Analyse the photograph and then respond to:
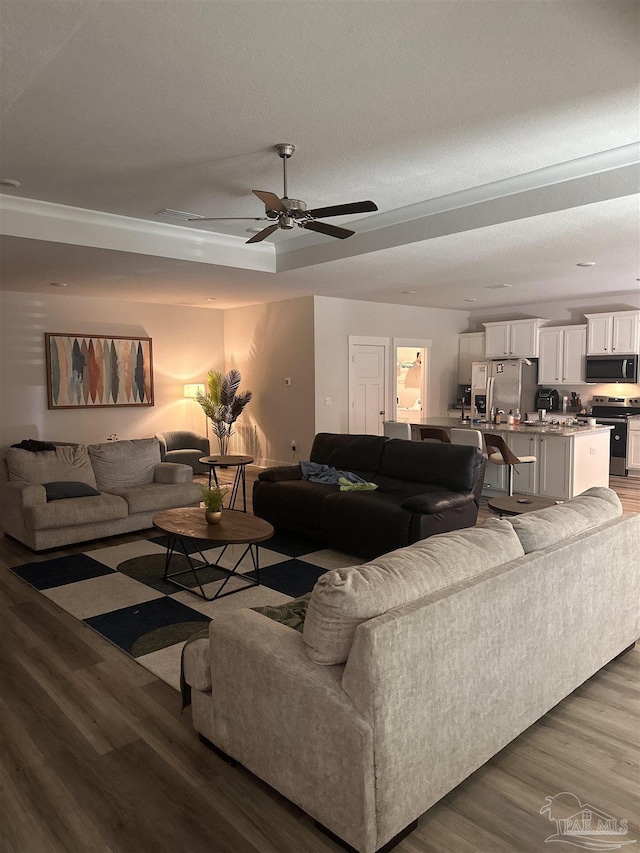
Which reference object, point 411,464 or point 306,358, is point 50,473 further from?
point 306,358

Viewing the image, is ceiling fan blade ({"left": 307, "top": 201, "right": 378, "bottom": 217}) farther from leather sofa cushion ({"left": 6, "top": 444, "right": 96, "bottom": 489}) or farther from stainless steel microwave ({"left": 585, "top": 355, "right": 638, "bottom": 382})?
stainless steel microwave ({"left": 585, "top": 355, "right": 638, "bottom": 382})

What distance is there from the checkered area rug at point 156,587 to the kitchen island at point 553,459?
2992mm

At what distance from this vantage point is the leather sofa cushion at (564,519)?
8.38 feet

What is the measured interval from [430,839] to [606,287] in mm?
7907

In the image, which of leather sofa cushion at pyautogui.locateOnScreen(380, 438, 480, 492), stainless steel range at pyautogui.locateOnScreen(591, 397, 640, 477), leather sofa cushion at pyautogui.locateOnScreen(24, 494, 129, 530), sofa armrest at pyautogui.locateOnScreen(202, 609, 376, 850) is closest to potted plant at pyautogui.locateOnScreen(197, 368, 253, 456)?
leather sofa cushion at pyautogui.locateOnScreen(24, 494, 129, 530)

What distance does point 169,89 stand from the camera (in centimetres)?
311

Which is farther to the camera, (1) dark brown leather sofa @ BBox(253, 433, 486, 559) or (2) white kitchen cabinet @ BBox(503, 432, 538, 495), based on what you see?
(2) white kitchen cabinet @ BBox(503, 432, 538, 495)

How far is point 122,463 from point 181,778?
4087 mm

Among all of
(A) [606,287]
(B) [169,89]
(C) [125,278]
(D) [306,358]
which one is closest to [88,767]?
(B) [169,89]

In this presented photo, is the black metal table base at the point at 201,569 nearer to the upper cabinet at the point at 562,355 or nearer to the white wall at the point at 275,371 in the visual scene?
the white wall at the point at 275,371

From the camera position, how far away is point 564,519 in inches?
109

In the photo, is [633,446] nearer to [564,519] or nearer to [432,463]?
[432,463]

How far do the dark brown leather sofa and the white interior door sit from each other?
10.4 ft

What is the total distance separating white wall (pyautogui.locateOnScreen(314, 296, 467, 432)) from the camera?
868 centimetres
